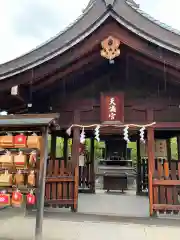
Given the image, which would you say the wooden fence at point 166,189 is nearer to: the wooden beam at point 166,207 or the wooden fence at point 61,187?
the wooden beam at point 166,207

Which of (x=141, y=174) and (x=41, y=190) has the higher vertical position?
(x=41, y=190)

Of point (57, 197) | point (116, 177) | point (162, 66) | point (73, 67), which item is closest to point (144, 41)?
point (162, 66)

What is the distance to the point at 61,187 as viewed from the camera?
645 cm

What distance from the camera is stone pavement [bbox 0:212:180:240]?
4.39m

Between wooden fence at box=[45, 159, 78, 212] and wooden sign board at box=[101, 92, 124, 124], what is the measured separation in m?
1.70

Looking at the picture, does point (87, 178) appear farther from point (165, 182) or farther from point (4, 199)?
point (4, 199)

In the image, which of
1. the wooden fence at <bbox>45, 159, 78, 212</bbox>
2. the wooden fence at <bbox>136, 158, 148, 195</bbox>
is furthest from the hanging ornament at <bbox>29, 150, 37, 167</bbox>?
the wooden fence at <bbox>136, 158, 148, 195</bbox>

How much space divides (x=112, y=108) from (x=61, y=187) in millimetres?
2617

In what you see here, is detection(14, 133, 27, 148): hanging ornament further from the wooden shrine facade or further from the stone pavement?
the wooden shrine facade

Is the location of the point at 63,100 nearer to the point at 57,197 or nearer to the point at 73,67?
the point at 73,67

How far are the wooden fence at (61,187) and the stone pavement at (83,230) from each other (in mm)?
710

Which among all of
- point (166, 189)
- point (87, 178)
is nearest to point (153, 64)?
point (166, 189)

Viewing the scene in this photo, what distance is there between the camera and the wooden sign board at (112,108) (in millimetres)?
6461

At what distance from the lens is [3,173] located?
451 centimetres
